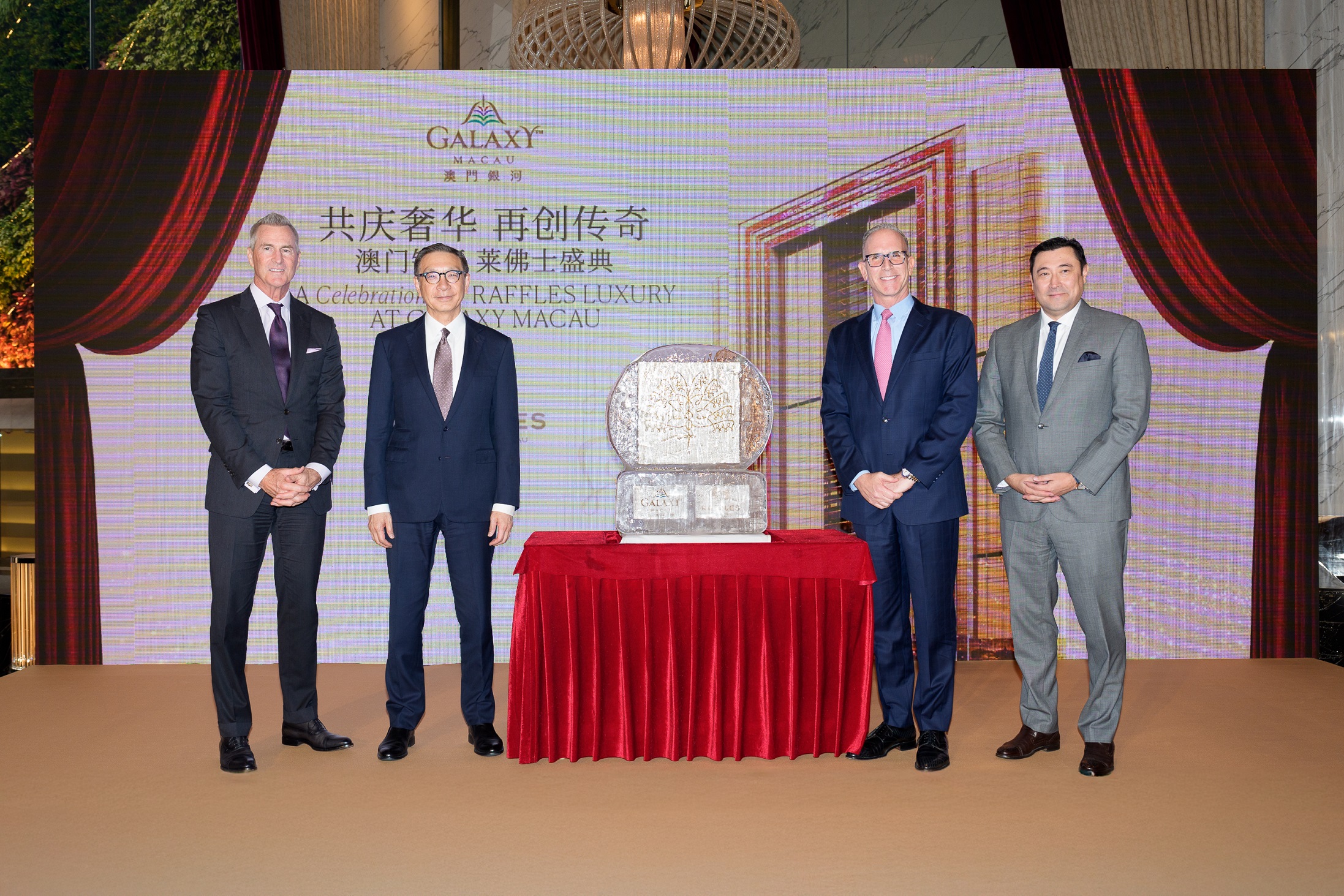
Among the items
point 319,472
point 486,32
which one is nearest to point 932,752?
point 319,472

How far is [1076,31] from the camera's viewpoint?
607cm

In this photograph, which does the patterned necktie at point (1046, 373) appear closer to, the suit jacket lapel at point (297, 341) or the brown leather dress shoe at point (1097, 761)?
the brown leather dress shoe at point (1097, 761)

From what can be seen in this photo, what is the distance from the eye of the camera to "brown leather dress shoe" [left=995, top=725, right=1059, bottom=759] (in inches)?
120

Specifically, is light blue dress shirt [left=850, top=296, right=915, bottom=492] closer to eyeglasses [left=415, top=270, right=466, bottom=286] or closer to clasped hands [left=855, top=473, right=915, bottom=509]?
clasped hands [left=855, top=473, right=915, bottom=509]

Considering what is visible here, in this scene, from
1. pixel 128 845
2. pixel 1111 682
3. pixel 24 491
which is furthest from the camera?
pixel 24 491

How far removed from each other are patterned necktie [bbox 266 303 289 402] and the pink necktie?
71.8 inches

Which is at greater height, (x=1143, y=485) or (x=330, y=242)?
(x=330, y=242)

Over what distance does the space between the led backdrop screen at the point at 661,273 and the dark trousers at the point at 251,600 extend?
3.99 ft

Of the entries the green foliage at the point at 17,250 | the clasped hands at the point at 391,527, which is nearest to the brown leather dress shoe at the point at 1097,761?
the clasped hands at the point at 391,527

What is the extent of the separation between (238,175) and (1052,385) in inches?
139

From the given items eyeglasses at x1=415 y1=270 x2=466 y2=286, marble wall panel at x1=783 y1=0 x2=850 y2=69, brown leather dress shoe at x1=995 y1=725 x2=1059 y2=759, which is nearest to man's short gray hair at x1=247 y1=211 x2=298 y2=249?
eyeglasses at x1=415 y1=270 x2=466 y2=286

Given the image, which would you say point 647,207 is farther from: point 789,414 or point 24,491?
point 24,491

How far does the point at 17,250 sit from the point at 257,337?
418 centimetres

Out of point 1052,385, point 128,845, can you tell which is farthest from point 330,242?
point 1052,385
